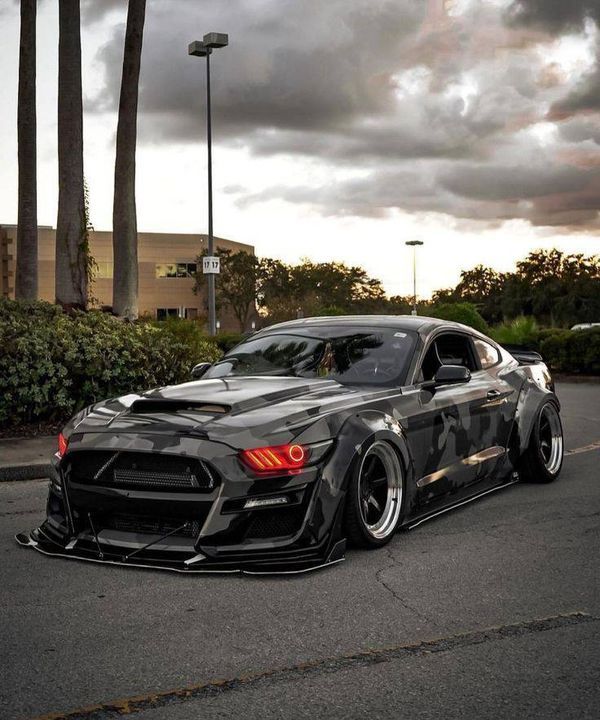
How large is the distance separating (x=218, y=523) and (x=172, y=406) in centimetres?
92

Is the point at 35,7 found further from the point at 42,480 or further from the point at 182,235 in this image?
the point at 182,235

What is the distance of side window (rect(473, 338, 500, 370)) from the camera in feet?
26.8

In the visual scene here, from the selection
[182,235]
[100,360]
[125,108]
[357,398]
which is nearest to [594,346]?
[125,108]

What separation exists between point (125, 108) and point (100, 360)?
29.4 ft

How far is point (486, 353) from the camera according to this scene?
8312mm

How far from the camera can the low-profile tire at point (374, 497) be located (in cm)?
588

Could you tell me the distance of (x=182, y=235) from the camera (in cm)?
9412

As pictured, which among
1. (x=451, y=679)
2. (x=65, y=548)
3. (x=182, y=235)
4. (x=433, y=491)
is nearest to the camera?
(x=451, y=679)

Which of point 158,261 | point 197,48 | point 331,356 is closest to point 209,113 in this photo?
point 197,48

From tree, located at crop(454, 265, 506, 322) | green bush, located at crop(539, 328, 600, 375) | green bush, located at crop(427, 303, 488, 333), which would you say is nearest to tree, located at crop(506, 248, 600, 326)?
tree, located at crop(454, 265, 506, 322)

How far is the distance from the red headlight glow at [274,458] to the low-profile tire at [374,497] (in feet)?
1.42

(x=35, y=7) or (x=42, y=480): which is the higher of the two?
(x=35, y=7)

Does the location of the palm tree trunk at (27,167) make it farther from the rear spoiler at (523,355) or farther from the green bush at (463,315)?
the green bush at (463,315)

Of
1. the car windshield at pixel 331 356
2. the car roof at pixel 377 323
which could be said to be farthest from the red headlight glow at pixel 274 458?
the car roof at pixel 377 323
